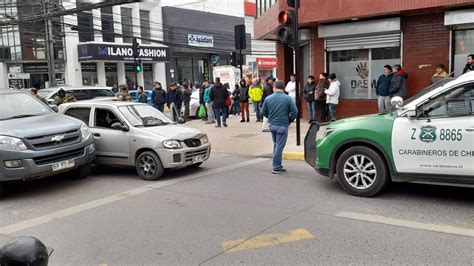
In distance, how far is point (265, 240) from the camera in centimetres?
483

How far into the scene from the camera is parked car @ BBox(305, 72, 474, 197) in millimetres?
5746

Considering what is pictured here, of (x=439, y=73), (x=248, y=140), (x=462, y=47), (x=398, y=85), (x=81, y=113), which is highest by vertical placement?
(x=462, y=47)

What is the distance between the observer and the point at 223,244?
187 inches

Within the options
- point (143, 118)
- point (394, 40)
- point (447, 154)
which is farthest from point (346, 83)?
point (447, 154)

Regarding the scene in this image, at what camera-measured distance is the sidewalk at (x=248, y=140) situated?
10.6m

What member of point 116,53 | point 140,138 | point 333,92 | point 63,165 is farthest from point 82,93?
point 116,53

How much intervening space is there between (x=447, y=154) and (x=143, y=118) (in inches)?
219

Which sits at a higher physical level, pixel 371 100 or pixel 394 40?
pixel 394 40

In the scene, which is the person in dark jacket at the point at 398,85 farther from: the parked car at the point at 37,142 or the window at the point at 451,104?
the parked car at the point at 37,142

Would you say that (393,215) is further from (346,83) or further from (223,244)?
(346,83)

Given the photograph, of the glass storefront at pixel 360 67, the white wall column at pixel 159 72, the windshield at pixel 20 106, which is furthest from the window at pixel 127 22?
the windshield at pixel 20 106

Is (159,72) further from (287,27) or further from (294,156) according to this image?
(294,156)

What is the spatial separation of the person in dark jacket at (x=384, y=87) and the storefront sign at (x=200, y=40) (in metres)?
32.4

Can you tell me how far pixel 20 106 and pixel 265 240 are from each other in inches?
224
